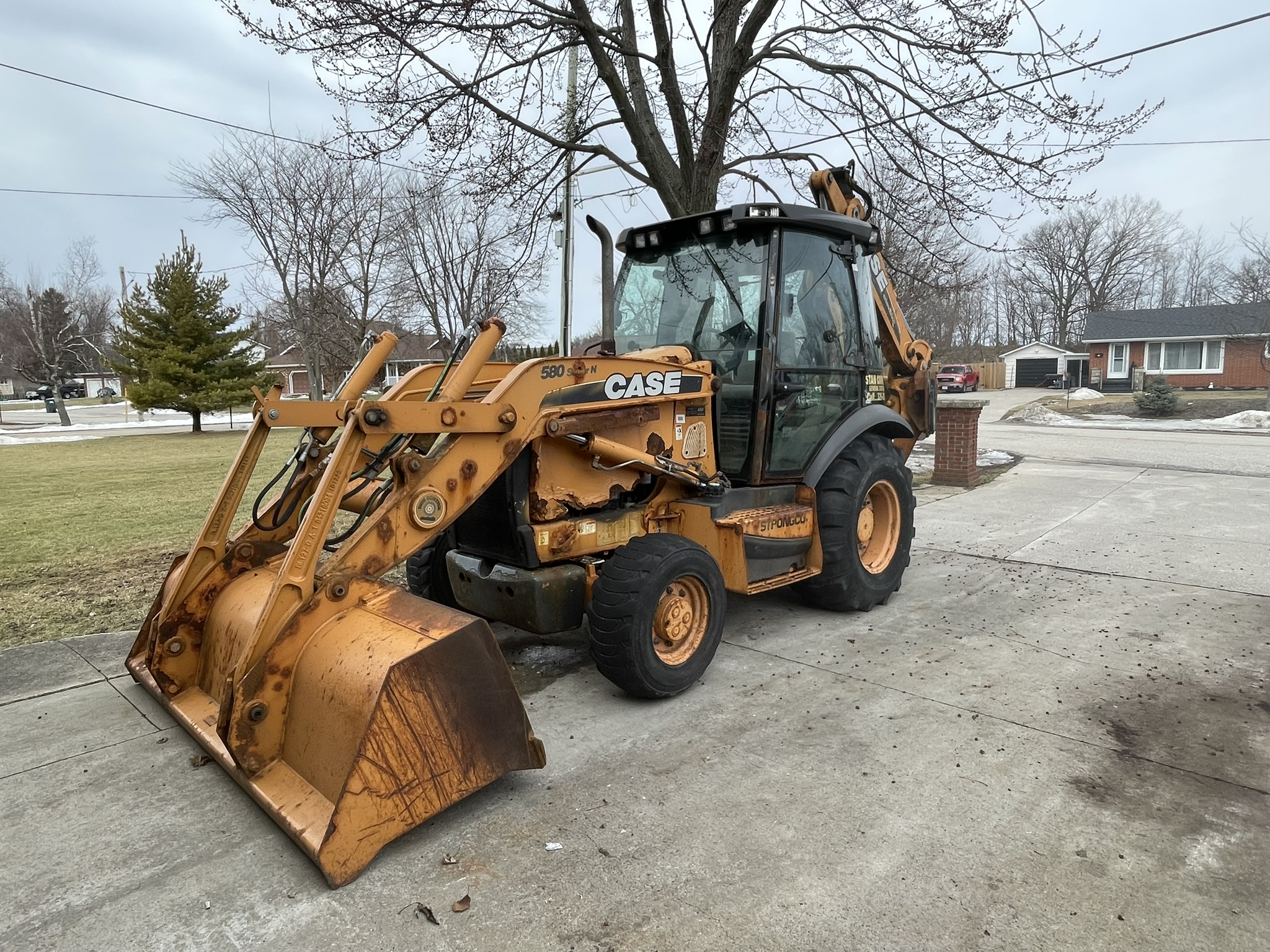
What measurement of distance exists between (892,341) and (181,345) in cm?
2467

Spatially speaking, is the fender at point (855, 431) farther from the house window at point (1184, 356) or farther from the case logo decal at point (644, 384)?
the house window at point (1184, 356)

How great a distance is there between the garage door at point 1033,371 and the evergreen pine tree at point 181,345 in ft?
142

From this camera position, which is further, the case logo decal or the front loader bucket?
the case logo decal

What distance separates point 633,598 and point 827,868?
1505 mm

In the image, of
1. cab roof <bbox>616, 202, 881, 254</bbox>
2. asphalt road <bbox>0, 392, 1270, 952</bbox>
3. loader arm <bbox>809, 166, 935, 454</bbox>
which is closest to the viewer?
asphalt road <bbox>0, 392, 1270, 952</bbox>

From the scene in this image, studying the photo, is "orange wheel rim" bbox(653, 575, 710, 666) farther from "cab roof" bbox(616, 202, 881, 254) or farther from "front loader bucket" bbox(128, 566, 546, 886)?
"cab roof" bbox(616, 202, 881, 254)

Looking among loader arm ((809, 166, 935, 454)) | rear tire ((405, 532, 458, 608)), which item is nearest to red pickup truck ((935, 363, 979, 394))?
loader arm ((809, 166, 935, 454))

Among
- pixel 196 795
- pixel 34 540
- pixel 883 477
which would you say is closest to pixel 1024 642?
pixel 883 477

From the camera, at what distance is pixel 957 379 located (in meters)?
42.2

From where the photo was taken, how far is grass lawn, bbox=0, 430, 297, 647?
579cm

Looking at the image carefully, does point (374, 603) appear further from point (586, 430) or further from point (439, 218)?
point (439, 218)

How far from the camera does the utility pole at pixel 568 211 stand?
974 centimetres

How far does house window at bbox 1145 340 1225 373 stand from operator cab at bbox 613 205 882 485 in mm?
41141

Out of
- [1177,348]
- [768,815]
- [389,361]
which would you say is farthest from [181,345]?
[1177,348]
